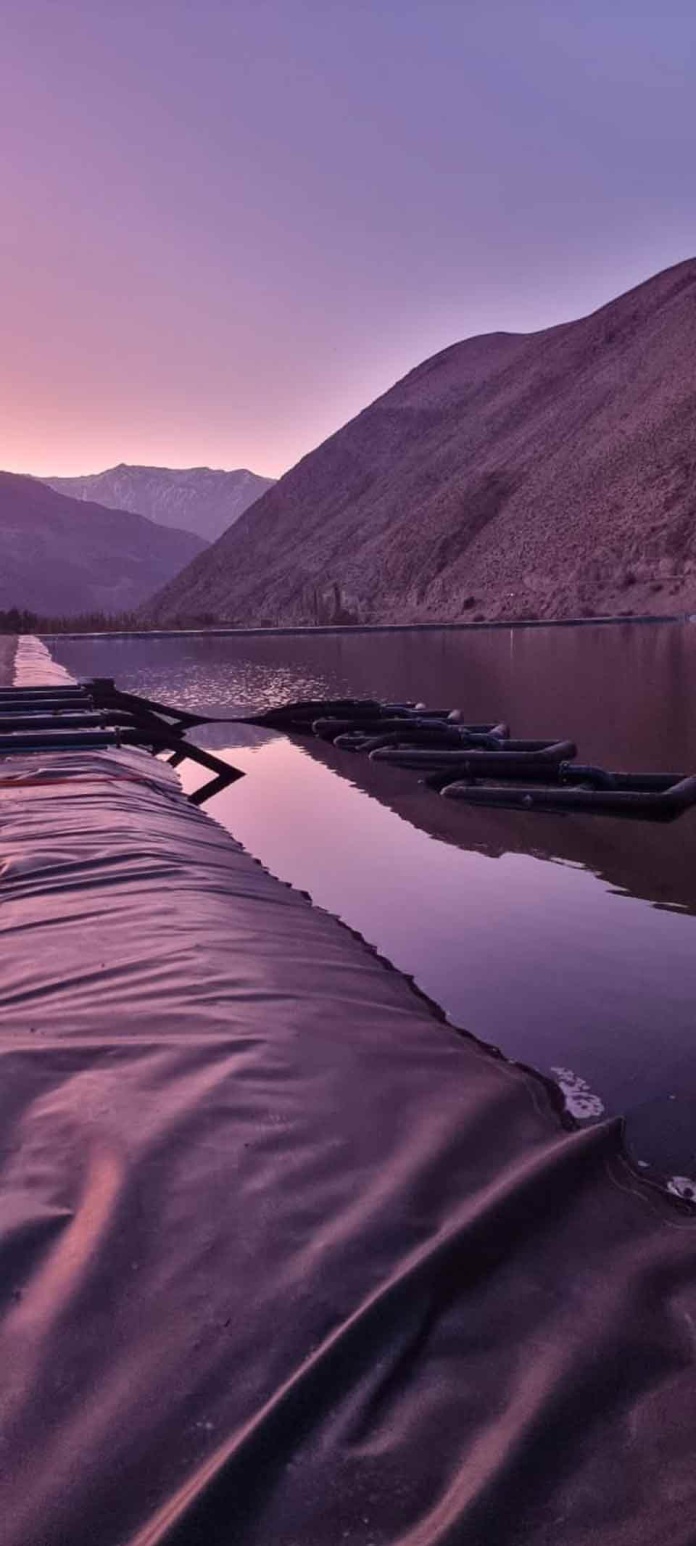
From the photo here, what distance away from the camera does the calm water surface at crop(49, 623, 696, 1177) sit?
505 cm

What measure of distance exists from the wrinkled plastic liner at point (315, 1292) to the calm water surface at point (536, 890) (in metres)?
1.33

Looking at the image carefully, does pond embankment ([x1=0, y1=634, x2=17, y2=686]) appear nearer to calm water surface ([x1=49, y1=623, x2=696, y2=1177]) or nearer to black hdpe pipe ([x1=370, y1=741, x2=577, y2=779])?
calm water surface ([x1=49, y1=623, x2=696, y2=1177])

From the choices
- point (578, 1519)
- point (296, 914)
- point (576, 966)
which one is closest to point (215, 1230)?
point (578, 1519)

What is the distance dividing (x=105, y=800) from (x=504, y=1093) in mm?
5337

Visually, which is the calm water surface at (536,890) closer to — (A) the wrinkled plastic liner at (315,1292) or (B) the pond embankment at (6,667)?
(A) the wrinkled plastic liner at (315,1292)

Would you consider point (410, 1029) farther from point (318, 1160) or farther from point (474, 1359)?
point (474, 1359)

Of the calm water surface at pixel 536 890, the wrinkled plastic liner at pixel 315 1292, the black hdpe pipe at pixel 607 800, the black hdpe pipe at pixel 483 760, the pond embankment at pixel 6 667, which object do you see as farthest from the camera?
the pond embankment at pixel 6 667

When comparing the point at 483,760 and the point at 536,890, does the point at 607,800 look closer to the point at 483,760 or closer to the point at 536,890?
the point at 483,760

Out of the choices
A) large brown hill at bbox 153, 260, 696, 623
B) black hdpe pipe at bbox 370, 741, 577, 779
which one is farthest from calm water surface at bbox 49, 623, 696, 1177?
large brown hill at bbox 153, 260, 696, 623

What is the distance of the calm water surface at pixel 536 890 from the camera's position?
505 cm

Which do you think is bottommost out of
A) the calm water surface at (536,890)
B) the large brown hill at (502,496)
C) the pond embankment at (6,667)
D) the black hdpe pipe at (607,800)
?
the calm water surface at (536,890)

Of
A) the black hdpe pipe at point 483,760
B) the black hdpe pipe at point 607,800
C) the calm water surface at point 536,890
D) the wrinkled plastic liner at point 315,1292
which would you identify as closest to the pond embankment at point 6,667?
the calm water surface at point 536,890

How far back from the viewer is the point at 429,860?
31.3 ft

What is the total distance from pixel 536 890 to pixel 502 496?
95319 mm
